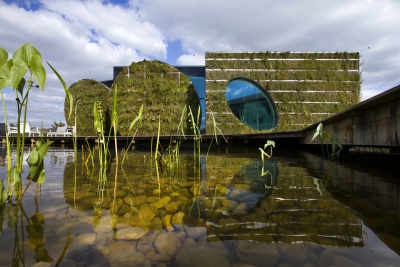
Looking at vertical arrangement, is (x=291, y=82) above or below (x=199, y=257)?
above

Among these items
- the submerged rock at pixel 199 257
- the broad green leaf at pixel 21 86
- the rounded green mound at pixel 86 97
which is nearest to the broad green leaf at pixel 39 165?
the broad green leaf at pixel 21 86

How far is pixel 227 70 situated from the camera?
46.9 ft

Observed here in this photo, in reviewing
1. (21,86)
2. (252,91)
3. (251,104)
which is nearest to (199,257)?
(21,86)

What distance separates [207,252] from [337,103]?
1500 centimetres

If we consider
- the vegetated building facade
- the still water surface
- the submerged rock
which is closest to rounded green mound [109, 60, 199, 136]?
the vegetated building facade

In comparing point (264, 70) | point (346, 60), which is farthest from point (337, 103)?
point (264, 70)

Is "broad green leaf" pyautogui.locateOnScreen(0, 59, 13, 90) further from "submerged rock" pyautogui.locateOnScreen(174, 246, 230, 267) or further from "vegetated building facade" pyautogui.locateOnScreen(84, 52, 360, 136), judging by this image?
"vegetated building facade" pyautogui.locateOnScreen(84, 52, 360, 136)

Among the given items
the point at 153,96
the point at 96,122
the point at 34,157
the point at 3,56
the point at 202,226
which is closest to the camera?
the point at 202,226

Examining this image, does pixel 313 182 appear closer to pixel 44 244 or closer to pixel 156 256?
pixel 156 256

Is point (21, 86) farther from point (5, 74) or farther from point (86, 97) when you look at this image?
point (86, 97)

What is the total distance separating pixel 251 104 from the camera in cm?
1388

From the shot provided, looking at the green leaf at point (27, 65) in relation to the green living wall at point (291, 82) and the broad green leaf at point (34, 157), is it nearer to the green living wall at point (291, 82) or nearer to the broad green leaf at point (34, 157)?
the broad green leaf at point (34, 157)

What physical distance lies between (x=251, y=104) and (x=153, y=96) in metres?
5.77

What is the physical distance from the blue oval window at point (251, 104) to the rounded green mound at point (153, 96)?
7.26ft
